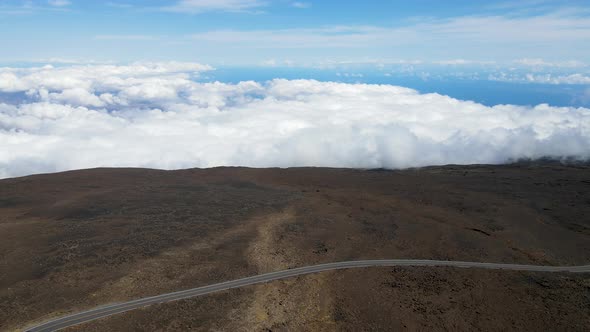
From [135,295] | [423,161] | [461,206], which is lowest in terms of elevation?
[423,161]

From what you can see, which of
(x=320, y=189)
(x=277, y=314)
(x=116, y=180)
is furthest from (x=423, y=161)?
(x=277, y=314)

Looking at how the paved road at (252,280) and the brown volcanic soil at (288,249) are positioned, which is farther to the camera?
the brown volcanic soil at (288,249)

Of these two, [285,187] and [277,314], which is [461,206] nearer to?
[285,187]

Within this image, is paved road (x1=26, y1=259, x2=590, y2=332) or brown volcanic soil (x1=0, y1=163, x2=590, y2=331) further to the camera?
brown volcanic soil (x1=0, y1=163, x2=590, y2=331)

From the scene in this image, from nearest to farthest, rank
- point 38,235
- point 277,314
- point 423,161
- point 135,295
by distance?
point 277,314
point 135,295
point 38,235
point 423,161
